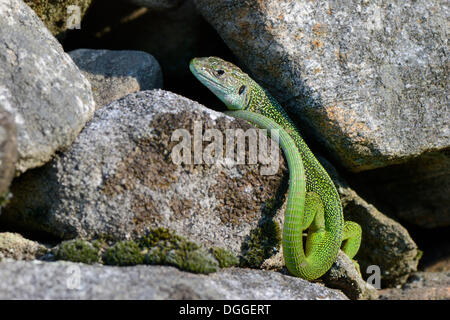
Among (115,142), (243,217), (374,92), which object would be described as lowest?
(243,217)

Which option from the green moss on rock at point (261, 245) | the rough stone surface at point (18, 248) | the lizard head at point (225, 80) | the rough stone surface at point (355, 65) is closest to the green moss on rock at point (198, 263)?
the green moss on rock at point (261, 245)

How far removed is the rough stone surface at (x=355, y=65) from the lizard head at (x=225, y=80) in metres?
0.46

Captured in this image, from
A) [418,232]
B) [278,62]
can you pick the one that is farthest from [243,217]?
[418,232]

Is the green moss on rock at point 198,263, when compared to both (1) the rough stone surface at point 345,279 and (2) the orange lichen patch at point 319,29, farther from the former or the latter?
(2) the orange lichen patch at point 319,29

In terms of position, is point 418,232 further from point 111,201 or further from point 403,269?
point 111,201

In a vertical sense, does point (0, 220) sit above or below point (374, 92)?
below

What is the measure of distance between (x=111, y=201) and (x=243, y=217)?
1743 millimetres

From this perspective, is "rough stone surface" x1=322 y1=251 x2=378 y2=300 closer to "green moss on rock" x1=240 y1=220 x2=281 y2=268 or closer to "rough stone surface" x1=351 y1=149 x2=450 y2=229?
"green moss on rock" x1=240 y1=220 x2=281 y2=268

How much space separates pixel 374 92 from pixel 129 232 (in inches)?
161

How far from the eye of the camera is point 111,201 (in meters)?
5.77

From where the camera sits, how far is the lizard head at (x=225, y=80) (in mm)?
7094
